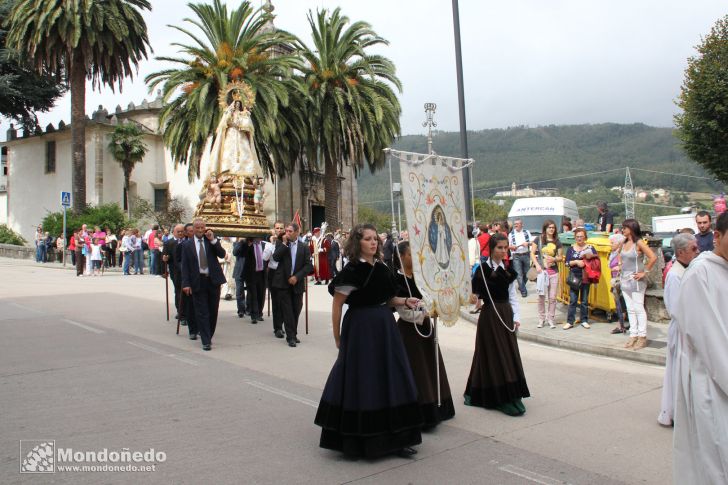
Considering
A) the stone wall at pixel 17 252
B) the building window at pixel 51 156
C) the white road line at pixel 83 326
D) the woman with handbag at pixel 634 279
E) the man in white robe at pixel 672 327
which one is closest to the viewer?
the man in white robe at pixel 672 327

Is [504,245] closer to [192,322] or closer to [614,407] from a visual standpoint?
[614,407]

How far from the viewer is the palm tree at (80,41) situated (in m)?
31.8

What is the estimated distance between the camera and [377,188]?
11050 centimetres

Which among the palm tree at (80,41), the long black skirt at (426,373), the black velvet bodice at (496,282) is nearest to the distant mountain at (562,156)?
the palm tree at (80,41)

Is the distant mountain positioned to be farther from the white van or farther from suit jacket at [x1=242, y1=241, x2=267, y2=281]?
suit jacket at [x1=242, y1=241, x2=267, y2=281]

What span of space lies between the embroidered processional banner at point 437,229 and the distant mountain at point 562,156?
2872 inches

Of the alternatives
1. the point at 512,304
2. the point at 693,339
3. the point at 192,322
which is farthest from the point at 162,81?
the point at 693,339

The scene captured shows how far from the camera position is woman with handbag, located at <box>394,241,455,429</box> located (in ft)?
17.8

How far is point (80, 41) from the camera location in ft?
107

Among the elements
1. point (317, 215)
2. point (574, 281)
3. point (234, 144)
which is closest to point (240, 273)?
point (234, 144)

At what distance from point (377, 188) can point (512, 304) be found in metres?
104

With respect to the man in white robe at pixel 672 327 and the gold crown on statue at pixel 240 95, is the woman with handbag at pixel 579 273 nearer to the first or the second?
the man in white robe at pixel 672 327

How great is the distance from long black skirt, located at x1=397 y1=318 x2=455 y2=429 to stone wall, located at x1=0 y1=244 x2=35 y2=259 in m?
33.5

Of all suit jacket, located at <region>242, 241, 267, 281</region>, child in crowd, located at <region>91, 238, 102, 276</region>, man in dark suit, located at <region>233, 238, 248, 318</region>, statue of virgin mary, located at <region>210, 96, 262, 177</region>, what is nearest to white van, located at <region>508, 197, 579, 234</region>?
statue of virgin mary, located at <region>210, 96, 262, 177</region>
